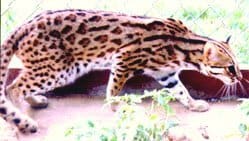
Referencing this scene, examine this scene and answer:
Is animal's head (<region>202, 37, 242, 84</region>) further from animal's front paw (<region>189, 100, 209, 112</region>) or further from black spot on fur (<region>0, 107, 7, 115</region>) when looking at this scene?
black spot on fur (<region>0, 107, 7, 115</region>)

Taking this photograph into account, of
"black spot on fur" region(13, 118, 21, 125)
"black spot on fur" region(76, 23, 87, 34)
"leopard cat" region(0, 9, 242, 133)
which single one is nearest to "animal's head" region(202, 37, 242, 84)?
"leopard cat" region(0, 9, 242, 133)

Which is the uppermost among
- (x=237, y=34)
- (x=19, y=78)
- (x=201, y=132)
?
(x=237, y=34)

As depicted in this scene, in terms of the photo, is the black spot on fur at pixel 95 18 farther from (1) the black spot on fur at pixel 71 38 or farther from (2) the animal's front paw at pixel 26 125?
(2) the animal's front paw at pixel 26 125

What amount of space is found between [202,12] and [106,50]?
0.44 metres

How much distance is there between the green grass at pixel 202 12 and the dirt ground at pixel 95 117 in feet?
0.83

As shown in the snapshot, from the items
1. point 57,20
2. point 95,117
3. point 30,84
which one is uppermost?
point 57,20

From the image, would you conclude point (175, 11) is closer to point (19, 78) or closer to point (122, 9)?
point (122, 9)

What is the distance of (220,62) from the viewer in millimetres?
1819

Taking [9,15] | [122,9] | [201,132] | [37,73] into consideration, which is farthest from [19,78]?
[201,132]

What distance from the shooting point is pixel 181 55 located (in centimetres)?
184

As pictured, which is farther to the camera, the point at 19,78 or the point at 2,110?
the point at 19,78

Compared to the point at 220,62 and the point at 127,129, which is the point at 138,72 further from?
the point at 127,129

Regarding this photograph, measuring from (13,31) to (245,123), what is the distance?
0.78 m

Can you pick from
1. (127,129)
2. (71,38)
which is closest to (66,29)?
(71,38)
